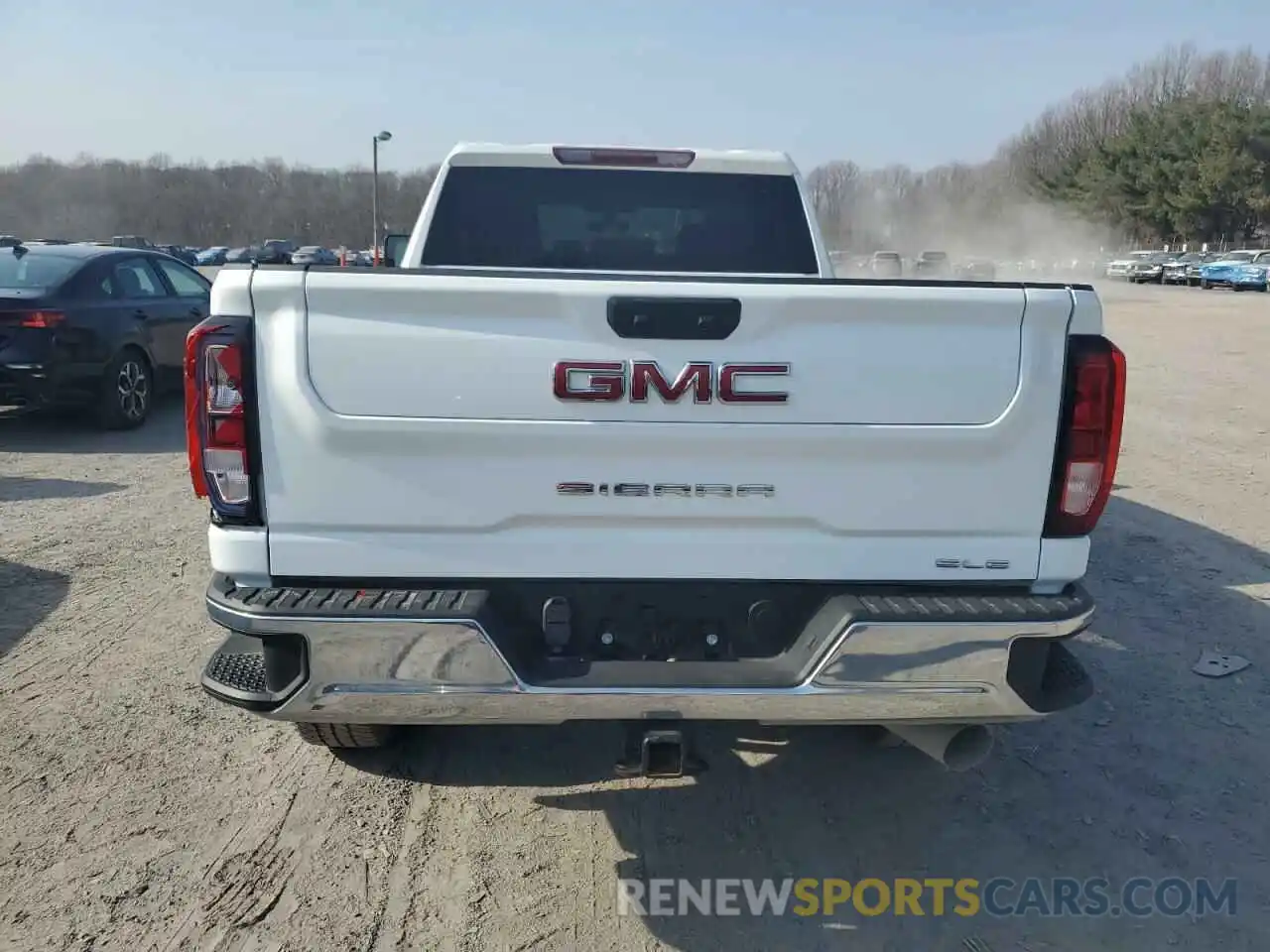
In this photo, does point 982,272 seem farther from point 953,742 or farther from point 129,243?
point 129,243

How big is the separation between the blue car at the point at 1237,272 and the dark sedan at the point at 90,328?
42.4 metres

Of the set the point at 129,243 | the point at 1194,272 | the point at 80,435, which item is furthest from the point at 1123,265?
the point at 80,435

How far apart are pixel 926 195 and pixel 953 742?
55125mm

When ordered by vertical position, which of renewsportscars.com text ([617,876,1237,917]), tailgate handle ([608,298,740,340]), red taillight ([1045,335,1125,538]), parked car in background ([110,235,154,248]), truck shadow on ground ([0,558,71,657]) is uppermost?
parked car in background ([110,235,154,248])

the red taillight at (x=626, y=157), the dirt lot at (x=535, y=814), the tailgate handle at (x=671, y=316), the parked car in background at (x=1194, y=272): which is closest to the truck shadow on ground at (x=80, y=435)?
the dirt lot at (x=535, y=814)

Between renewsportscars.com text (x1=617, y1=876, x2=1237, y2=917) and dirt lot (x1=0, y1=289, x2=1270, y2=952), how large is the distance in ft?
0.15

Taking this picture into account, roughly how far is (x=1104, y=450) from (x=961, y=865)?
1.42m

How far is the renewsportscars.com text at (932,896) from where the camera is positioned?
2.89 metres

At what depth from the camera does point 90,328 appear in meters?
8.51

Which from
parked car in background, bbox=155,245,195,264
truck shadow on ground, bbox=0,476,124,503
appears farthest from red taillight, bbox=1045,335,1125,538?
parked car in background, bbox=155,245,195,264

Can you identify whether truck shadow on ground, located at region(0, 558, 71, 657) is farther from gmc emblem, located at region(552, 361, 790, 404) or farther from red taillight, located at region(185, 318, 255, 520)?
gmc emblem, located at region(552, 361, 790, 404)

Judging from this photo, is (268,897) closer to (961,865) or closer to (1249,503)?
(961,865)

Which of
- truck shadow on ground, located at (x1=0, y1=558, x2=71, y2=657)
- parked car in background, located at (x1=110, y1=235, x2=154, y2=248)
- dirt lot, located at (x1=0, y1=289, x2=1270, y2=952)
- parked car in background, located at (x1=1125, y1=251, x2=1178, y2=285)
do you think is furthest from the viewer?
parked car in background, located at (x1=1125, y1=251, x2=1178, y2=285)

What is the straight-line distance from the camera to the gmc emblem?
248 centimetres
